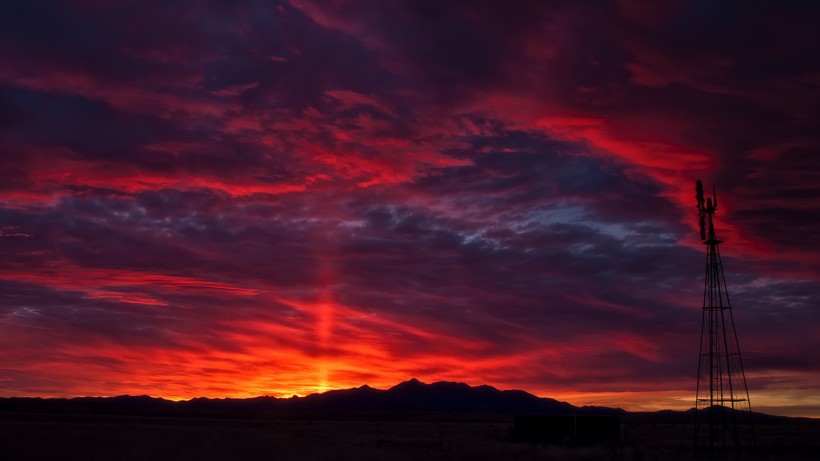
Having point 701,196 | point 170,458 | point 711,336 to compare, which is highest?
point 701,196

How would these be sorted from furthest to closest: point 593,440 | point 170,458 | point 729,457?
point 593,440, point 729,457, point 170,458

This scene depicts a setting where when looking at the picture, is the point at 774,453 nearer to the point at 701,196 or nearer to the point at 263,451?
the point at 701,196

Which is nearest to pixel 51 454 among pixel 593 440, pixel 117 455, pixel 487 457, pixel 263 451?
pixel 117 455

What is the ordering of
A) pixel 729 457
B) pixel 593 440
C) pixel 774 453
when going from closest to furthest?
pixel 729 457 < pixel 774 453 < pixel 593 440

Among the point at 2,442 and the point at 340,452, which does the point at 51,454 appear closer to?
the point at 2,442

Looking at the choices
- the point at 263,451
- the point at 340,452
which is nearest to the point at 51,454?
the point at 263,451

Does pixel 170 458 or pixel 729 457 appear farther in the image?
pixel 729 457

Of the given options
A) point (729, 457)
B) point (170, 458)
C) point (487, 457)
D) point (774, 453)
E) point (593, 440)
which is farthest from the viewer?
point (593, 440)

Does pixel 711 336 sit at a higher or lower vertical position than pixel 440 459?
higher

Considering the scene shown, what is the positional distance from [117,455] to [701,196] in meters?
30.1

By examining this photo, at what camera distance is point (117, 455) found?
28.9m

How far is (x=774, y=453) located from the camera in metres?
37.6

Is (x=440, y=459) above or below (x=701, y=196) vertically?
below

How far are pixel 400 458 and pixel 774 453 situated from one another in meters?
19.9
